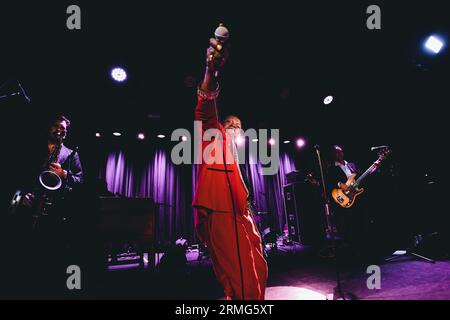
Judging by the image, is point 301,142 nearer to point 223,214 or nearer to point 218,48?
point 223,214

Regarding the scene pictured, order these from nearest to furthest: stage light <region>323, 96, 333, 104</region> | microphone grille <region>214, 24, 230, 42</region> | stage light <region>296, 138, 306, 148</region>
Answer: microphone grille <region>214, 24, 230, 42</region>
stage light <region>323, 96, 333, 104</region>
stage light <region>296, 138, 306, 148</region>

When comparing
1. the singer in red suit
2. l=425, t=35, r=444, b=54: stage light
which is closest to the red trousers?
the singer in red suit

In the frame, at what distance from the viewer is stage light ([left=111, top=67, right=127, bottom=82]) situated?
5547 mm

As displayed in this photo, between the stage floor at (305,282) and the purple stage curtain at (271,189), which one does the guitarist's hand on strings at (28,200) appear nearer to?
the stage floor at (305,282)

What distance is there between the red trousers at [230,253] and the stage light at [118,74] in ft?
17.8

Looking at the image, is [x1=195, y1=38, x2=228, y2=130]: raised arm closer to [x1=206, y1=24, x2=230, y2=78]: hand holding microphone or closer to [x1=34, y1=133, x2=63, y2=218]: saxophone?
[x1=206, y1=24, x2=230, y2=78]: hand holding microphone

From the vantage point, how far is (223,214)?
159cm

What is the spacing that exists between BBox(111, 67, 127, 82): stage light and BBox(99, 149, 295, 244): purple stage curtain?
4.43m

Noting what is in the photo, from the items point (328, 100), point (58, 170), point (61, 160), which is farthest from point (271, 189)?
point (58, 170)

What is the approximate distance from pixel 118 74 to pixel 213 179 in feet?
18.0

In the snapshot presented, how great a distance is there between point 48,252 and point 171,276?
2.29m

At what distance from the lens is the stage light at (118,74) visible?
18.2 ft

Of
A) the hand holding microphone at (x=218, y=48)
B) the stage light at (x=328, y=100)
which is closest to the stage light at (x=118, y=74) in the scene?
the hand holding microphone at (x=218, y=48)
